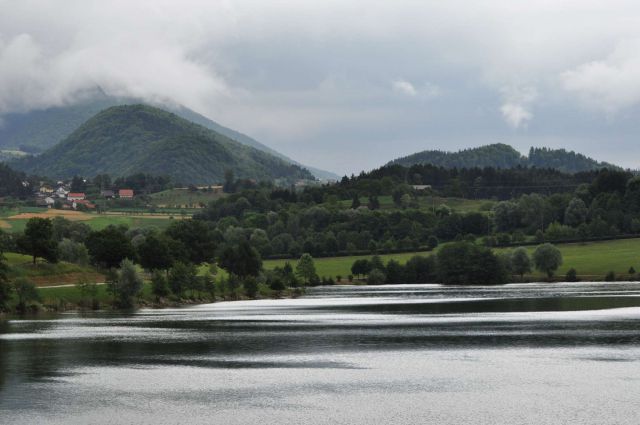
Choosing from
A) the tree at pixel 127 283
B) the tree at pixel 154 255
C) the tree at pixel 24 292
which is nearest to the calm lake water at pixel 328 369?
the tree at pixel 24 292

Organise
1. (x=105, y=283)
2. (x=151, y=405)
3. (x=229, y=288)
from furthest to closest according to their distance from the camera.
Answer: (x=229, y=288) < (x=105, y=283) < (x=151, y=405)

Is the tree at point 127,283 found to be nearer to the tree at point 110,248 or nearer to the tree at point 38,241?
Answer: the tree at point 38,241

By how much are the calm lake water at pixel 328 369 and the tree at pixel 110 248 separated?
47938mm

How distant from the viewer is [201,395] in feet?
205

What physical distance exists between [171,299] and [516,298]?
62.1 metres

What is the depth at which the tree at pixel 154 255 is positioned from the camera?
183 meters

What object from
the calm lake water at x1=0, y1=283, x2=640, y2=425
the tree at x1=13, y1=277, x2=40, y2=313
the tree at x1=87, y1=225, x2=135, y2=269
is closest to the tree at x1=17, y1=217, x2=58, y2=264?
the tree at x1=87, y1=225, x2=135, y2=269

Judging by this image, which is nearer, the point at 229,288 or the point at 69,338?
the point at 69,338

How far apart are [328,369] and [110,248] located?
109 m

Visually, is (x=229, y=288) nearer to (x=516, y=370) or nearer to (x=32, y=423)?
(x=516, y=370)

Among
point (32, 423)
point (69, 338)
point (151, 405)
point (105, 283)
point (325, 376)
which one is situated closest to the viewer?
point (32, 423)

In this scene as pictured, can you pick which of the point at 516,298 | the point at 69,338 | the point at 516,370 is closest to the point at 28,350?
the point at 69,338

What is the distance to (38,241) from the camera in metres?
157

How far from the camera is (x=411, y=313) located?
441 feet
